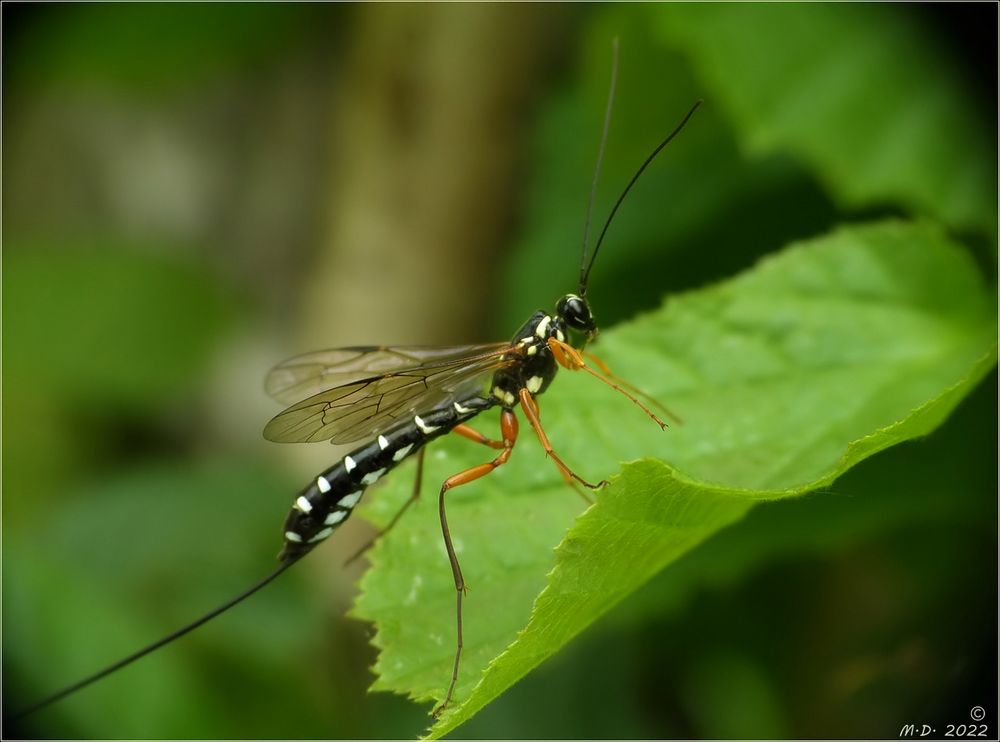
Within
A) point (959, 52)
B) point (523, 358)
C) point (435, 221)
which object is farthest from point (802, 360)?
point (435, 221)

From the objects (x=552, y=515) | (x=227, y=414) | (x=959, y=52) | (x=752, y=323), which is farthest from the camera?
(x=227, y=414)

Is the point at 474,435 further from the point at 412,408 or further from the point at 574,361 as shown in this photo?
the point at 574,361

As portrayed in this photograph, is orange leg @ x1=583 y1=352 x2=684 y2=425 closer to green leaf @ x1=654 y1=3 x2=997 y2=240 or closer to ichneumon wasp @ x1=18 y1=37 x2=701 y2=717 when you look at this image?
ichneumon wasp @ x1=18 y1=37 x2=701 y2=717

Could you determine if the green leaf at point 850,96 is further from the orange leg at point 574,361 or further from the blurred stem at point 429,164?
the blurred stem at point 429,164

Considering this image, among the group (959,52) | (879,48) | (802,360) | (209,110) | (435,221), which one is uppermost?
(209,110)

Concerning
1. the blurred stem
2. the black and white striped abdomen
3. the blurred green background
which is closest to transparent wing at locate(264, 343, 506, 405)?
the black and white striped abdomen

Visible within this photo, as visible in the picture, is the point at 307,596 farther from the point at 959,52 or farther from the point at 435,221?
the point at 959,52

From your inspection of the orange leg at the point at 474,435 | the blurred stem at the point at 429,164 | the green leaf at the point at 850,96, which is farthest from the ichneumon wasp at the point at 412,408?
the blurred stem at the point at 429,164
